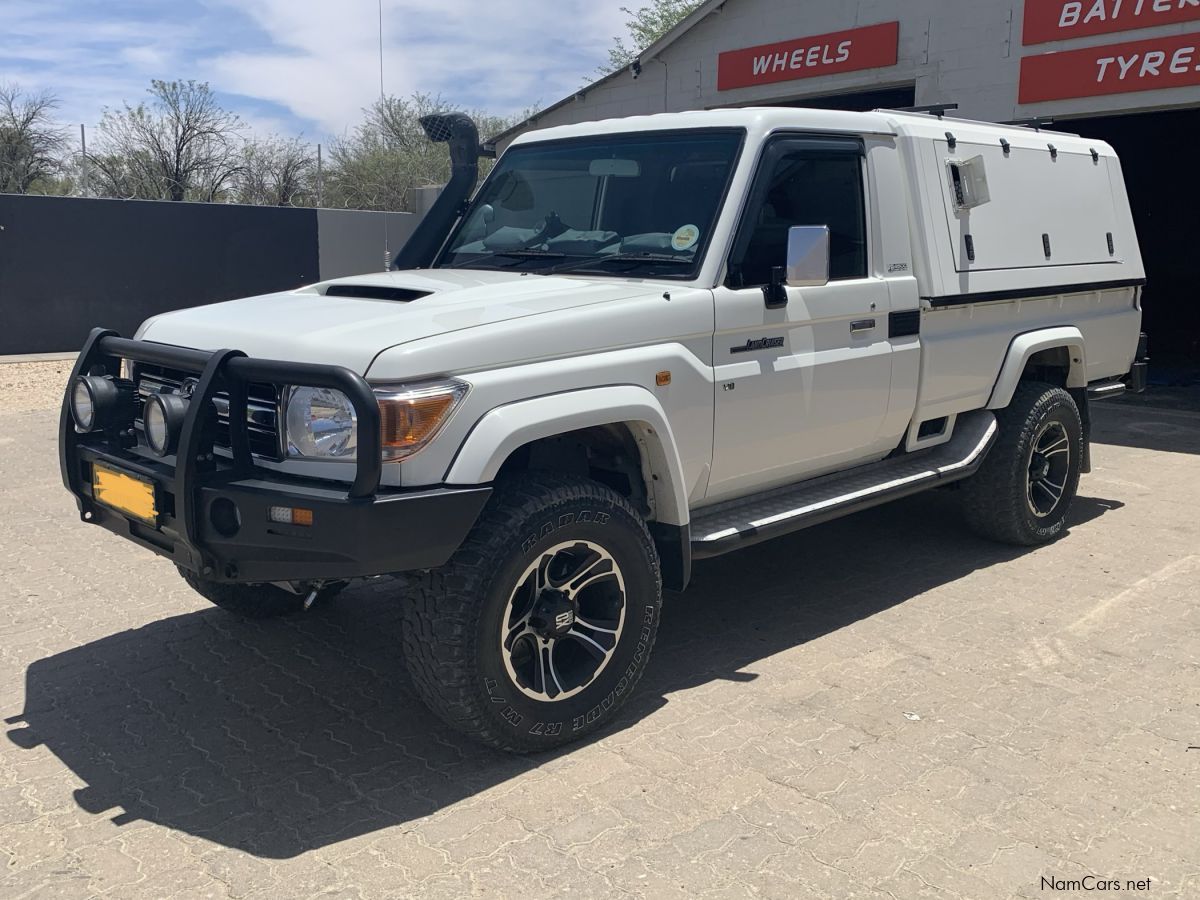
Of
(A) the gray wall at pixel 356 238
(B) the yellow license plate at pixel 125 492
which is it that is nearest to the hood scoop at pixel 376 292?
(B) the yellow license plate at pixel 125 492

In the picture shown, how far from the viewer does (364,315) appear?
11.6 ft

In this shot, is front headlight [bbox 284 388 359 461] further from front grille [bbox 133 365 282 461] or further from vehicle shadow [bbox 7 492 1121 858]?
vehicle shadow [bbox 7 492 1121 858]

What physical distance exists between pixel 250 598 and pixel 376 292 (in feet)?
5.18

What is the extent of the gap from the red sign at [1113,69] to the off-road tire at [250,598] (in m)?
9.29

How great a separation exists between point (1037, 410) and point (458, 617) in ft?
12.7

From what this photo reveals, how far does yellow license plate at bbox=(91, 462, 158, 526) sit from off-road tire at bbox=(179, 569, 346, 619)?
0.86m

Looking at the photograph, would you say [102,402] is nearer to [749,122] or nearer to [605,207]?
[605,207]

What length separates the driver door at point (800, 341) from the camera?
161 inches

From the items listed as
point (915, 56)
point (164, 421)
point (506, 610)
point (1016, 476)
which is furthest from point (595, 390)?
point (915, 56)

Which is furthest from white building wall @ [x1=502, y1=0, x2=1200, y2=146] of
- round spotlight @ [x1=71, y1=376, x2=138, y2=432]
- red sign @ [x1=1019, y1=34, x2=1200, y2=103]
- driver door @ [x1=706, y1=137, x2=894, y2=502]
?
round spotlight @ [x1=71, y1=376, x2=138, y2=432]

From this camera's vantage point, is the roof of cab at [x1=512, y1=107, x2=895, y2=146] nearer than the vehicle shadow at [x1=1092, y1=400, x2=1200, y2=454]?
Yes

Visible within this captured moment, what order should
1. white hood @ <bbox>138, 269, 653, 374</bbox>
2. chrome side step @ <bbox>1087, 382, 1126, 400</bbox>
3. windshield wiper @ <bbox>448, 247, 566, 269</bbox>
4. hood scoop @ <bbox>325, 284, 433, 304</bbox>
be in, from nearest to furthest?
white hood @ <bbox>138, 269, 653, 374</bbox> → hood scoop @ <bbox>325, 284, 433, 304</bbox> → windshield wiper @ <bbox>448, 247, 566, 269</bbox> → chrome side step @ <bbox>1087, 382, 1126, 400</bbox>

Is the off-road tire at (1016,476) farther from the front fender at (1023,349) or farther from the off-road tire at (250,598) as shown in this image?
the off-road tire at (250,598)

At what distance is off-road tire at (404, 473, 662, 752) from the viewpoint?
10.7ft
